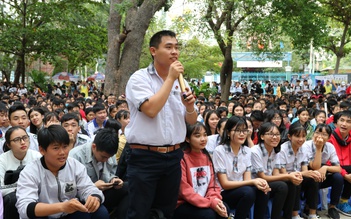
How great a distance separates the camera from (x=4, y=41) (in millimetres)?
17328

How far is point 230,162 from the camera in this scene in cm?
439

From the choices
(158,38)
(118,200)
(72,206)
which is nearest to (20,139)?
(118,200)

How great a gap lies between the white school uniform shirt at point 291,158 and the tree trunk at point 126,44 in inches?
339

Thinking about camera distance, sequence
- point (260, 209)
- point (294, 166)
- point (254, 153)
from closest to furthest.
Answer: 1. point (260, 209)
2. point (254, 153)
3. point (294, 166)

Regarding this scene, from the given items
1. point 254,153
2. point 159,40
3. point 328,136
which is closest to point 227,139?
point 254,153

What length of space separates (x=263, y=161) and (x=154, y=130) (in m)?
2.12

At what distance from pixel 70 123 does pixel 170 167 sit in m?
2.44

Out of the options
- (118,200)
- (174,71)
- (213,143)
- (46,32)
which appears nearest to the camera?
(174,71)

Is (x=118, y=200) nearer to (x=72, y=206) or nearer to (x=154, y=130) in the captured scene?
(x=72, y=206)

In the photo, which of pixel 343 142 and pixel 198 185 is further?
pixel 343 142

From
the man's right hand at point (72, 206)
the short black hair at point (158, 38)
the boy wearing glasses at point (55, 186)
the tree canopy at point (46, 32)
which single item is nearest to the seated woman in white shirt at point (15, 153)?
→ the boy wearing glasses at point (55, 186)

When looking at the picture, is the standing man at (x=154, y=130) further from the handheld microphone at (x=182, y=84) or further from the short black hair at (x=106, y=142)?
the short black hair at (x=106, y=142)

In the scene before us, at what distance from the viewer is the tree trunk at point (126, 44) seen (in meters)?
12.8

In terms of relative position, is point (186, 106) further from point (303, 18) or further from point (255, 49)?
point (255, 49)
